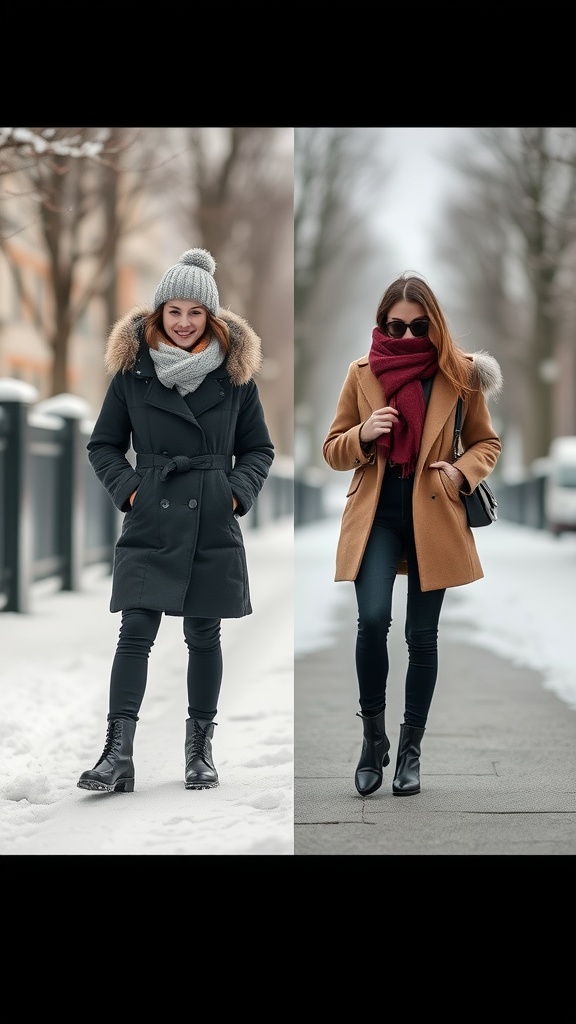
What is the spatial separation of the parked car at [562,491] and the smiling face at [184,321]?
15973 mm

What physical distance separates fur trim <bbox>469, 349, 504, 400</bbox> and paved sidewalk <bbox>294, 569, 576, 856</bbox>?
4.55 feet

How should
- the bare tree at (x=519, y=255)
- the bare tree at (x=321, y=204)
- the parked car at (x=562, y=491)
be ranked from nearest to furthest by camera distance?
1. the parked car at (x=562, y=491)
2. the bare tree at (x=519, y=255)
3. the bare tree at (x=321, y=204)

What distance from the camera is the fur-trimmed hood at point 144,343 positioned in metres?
4.50

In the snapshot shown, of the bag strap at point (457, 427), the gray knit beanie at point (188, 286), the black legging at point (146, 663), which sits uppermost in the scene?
the gray knit beanie at point (188, 286)

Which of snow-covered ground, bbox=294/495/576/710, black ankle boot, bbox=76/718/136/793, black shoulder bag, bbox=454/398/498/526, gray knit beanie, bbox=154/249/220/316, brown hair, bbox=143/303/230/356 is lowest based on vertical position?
snow-covered ground, bbox=294/495/576/710

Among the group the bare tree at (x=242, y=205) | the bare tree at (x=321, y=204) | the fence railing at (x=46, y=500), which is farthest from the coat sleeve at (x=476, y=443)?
the bare tree at (x=321, y=204)

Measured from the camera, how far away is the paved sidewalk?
4055mm

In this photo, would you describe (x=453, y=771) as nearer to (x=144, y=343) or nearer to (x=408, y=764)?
(x=408, y=764)

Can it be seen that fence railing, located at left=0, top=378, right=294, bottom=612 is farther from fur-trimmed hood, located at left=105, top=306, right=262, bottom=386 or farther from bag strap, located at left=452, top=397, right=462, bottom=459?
bag strap, located at left=452, top=397, right=462, bottom=459

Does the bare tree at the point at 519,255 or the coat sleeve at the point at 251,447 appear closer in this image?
the coat sleeve at the point at 251,447

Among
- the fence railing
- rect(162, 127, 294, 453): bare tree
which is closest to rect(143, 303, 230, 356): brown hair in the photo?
the fence railing

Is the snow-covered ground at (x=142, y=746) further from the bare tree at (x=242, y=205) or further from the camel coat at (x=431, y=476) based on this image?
the bare tree at (x=242, y=205)
